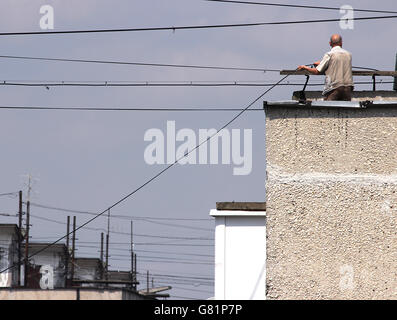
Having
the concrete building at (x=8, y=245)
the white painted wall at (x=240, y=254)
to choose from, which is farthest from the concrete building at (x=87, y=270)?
the white painted wall at (x=240, y=254)

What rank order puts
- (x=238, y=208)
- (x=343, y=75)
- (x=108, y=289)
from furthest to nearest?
(x=108, y=289)
(x=238, y=208)
(x=343, y=75)

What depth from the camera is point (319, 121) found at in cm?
1234

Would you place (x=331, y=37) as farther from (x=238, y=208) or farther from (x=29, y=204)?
(x=29, y=204)

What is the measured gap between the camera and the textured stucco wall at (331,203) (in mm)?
12062

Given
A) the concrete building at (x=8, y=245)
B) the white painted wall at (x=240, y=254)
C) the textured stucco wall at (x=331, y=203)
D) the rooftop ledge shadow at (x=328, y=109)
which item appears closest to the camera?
the textured stucco wall at (x=331, y=203)

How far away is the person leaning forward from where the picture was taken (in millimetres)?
13656

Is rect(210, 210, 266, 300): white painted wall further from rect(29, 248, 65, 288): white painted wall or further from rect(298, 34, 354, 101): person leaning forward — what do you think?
rect(29, 248, 65, 288): white painted wall

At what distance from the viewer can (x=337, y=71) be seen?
1366 cm

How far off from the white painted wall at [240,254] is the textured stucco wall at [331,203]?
776 cm

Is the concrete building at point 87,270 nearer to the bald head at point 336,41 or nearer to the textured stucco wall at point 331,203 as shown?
the bald head at point 336,41

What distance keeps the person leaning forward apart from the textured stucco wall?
4.57 ft

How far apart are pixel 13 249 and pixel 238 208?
6860 centimetres

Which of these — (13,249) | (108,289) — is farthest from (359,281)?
(13,249)

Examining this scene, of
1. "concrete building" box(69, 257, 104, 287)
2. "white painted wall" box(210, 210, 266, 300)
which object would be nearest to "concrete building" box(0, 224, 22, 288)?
"concrete building" box(69, 257, 104, 287)
